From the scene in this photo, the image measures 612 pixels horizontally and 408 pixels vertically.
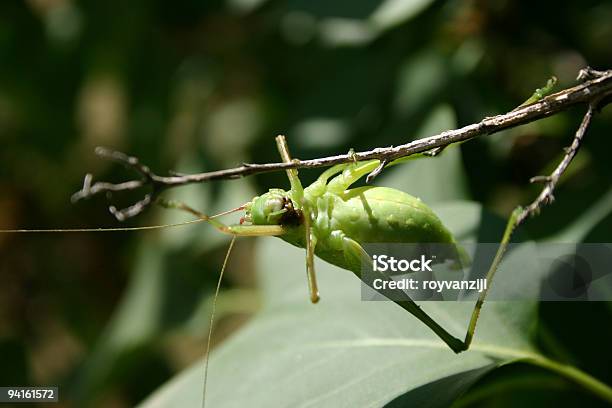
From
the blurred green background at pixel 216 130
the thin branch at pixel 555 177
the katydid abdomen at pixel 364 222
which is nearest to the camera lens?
the thin branch at pixel 555 177

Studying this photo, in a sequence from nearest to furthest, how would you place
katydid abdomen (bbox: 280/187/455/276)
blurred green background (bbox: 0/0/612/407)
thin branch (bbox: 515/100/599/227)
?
thin branch (bbox: 515/100/599/227), katydid abdomen (bbox: 280/187/455/276), blurred green background (bbox: 0/0/612/407)

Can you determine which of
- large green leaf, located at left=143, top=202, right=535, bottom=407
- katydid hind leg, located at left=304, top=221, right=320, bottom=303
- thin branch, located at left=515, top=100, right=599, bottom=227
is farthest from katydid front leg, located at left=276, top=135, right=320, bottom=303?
thin branch, located at left=515, top=100, right=599, bottom=227

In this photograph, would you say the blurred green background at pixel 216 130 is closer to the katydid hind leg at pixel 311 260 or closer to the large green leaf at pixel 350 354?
the large green leaf at pixel 350 354

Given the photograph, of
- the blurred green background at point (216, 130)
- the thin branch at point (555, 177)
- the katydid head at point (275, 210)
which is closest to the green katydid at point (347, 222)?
the katydid head at point (275, 210)

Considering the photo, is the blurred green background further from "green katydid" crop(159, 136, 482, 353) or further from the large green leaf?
"green katydid" crop(159, 136, 482, 353)

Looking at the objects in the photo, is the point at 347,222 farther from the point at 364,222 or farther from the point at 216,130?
Answer: the point at 216,130

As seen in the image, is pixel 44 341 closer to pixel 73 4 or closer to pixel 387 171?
pixel 73 4

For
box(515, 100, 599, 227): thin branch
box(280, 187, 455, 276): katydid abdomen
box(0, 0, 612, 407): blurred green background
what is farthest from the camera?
box(0, 0, 612, 407): blurred green background
